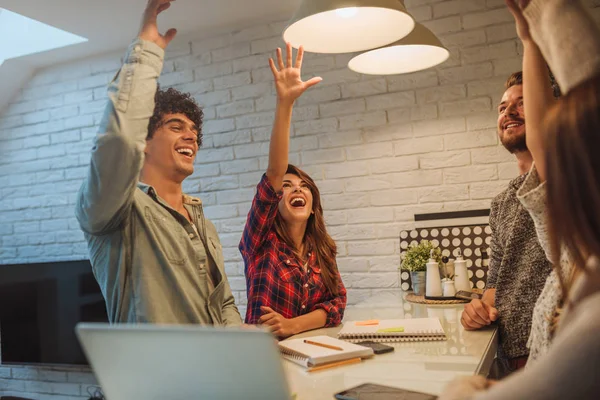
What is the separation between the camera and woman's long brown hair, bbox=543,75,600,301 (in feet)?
2.14

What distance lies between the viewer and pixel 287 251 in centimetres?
221

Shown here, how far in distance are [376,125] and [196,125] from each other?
1.52 m

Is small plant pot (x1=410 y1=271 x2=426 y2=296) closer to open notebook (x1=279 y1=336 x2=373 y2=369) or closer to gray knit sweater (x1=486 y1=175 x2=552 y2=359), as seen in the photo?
gray knit sweater (x1=486 y1=175 x2=552 y2=359)

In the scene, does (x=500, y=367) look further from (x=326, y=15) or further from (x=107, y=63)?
(x=107, y=63)

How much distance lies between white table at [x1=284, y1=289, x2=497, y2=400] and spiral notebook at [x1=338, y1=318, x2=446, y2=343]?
0.03m

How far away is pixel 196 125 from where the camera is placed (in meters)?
1.97

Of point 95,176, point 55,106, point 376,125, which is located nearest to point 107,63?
point 55,106

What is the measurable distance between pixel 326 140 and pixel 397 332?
75.9 inches

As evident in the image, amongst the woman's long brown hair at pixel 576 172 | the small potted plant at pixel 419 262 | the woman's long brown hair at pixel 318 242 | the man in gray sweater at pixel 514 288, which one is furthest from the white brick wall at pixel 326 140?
the woman's long brown hair at pixel 576 172

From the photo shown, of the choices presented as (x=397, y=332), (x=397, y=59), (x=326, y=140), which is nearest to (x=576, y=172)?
(x=397, y=332)

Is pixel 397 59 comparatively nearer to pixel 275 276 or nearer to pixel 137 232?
pixel 275 276

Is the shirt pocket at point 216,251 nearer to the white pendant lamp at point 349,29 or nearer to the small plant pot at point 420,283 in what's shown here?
the white pendant lamp at point 349,29

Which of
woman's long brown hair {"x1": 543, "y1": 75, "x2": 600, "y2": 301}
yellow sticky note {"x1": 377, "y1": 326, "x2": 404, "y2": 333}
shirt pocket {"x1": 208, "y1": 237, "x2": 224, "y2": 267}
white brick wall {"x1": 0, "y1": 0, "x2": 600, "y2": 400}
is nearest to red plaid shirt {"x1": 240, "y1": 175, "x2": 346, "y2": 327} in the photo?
shirt pocket {"x1": 208, "y1": 237, "x2": 224, "y2": 267}

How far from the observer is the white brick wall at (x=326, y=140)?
Answer: 3.05 m
